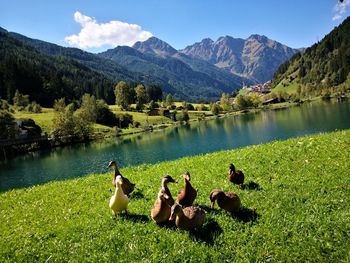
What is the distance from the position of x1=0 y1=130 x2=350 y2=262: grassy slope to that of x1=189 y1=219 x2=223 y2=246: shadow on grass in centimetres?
3

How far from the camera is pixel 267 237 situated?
1089cm

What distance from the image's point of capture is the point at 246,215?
41.2 feet

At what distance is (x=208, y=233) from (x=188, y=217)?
976 millimetres

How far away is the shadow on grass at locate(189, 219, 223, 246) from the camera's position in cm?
1098

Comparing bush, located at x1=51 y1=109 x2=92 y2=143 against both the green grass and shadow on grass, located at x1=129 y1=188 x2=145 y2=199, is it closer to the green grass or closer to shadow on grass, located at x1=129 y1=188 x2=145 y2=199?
the green grass

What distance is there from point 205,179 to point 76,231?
7.65 meters

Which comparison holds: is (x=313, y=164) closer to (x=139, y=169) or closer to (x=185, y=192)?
(x=185, y=192)

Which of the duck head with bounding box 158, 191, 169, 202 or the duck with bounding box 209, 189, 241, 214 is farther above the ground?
the duck head with bounding box 158, 191, 169, 202

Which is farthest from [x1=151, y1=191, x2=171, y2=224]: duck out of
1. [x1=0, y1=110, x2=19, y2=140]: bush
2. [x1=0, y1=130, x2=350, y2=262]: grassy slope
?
[x1=0, y1=110, x2=19, y2=140]: bush

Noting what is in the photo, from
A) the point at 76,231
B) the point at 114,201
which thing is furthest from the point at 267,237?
the point at 76,231

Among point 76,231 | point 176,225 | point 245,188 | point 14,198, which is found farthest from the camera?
point 14,198

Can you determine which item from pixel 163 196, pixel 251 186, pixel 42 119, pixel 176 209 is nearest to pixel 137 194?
pixel 163 196

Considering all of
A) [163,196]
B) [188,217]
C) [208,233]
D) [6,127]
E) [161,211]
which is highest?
[6,127]

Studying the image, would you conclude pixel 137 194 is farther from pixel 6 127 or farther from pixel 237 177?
pixel 6 127
